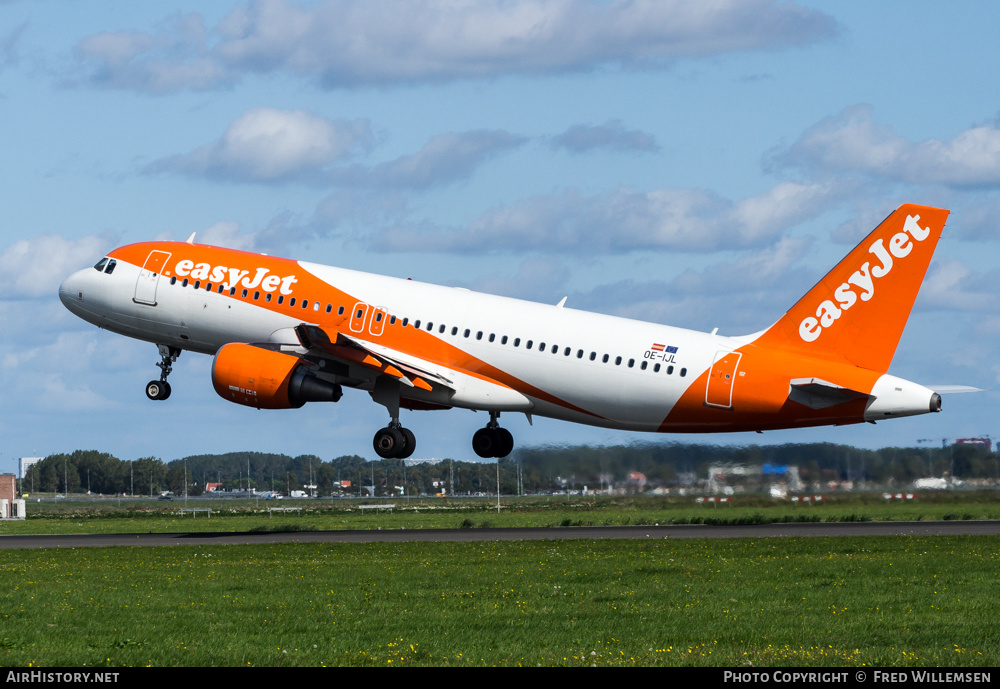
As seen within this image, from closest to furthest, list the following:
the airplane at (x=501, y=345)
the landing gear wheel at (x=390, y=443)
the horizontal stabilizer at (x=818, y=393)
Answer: the horizontal stabilizer at (x=818, y=393), the airplane at (x=501, y=345), the landing gear wheel at (x=390, y=443)

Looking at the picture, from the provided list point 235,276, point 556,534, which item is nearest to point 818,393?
point 556,534

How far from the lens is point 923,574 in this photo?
28.8 m

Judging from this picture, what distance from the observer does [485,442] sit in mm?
50000

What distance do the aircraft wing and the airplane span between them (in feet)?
0.20

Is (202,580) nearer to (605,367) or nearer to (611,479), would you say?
(605,367)

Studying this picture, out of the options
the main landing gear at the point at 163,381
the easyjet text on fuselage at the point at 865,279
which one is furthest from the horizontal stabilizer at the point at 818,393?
the main landing gear at the point at 163,381

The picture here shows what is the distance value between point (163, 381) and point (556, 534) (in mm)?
17455

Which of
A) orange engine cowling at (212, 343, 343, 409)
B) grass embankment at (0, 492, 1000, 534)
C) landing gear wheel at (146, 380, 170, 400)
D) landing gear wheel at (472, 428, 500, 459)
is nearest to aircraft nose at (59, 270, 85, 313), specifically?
landing gear wheel at (146, 380, 170, 400)

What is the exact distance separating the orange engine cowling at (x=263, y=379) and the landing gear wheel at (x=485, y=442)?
22.3 ft

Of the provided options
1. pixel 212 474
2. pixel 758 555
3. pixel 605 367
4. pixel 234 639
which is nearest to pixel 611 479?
pixel 605 367

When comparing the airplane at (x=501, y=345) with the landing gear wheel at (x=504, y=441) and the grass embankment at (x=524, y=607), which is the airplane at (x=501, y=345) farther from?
the grass embankment at (x=524, y=607)

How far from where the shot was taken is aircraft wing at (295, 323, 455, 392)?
4538 centimetres

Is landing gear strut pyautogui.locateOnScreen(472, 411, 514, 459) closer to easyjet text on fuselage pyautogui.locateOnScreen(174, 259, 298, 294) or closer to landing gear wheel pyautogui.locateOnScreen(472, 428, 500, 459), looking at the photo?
landing gear wheel pyautogui.locateOnScreen(472, 428, 500, 459)

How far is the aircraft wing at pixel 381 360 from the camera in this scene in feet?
149
